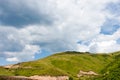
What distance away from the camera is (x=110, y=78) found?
90188 mm

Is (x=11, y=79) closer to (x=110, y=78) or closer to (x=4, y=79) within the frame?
(x=4, y=79)

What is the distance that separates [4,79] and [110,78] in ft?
189

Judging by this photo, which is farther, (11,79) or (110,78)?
(11,79)

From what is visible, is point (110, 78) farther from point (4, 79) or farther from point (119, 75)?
point (4, 79)

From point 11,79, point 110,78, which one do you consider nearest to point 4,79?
point 11,79

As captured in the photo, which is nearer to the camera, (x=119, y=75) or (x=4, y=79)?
(x=119, y=75)

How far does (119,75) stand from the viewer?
90000 millimetres

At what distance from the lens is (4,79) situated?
133 metres

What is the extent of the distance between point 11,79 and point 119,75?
60197 millimetres

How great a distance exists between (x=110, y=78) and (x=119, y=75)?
276 centimetres

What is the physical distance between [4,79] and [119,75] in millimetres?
59757

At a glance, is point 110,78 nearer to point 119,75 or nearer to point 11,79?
point 119,75

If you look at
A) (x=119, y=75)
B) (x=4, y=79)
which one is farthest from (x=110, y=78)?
(x=4, y=79)
